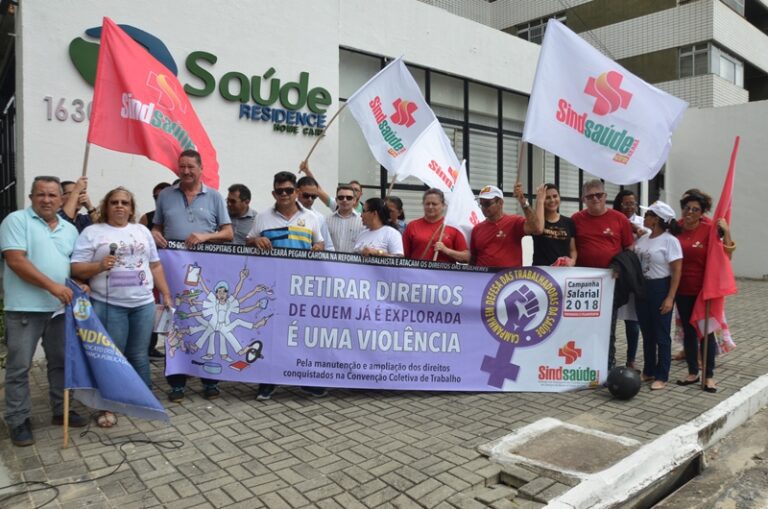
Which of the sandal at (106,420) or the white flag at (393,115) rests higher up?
the white flag at (393,115)

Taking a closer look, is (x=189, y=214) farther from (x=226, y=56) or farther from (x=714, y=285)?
(x=714, y=285)

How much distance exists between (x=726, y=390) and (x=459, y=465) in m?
3.36

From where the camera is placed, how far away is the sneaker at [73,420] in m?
4.34

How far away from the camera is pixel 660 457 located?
12.6 feet

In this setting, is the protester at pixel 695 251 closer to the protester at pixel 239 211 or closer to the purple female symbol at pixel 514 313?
the purple female symbol at pixel 514 313

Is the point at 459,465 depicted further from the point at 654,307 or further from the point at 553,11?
the point at 553,11

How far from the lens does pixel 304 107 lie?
891cm

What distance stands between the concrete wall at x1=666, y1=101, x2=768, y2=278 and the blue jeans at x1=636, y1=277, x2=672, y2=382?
13972 millimetres

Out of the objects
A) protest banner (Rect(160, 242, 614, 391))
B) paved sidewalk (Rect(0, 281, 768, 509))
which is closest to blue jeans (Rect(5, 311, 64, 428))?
paved sidewalk (Rect(0, 281, 768, 509))

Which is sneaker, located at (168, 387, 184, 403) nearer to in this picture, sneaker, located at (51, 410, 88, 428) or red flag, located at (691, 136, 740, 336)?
sneaker, located at (51, 410, 88, 428)

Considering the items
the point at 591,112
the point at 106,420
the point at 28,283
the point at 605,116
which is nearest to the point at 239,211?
the point at 28,283

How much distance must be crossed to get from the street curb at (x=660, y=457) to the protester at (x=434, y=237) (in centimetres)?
230

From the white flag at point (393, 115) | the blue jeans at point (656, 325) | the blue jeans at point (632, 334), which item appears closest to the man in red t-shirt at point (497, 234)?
the blue jeans at point (656, 325)

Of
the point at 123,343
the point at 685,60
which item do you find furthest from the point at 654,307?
the point at 685,60
